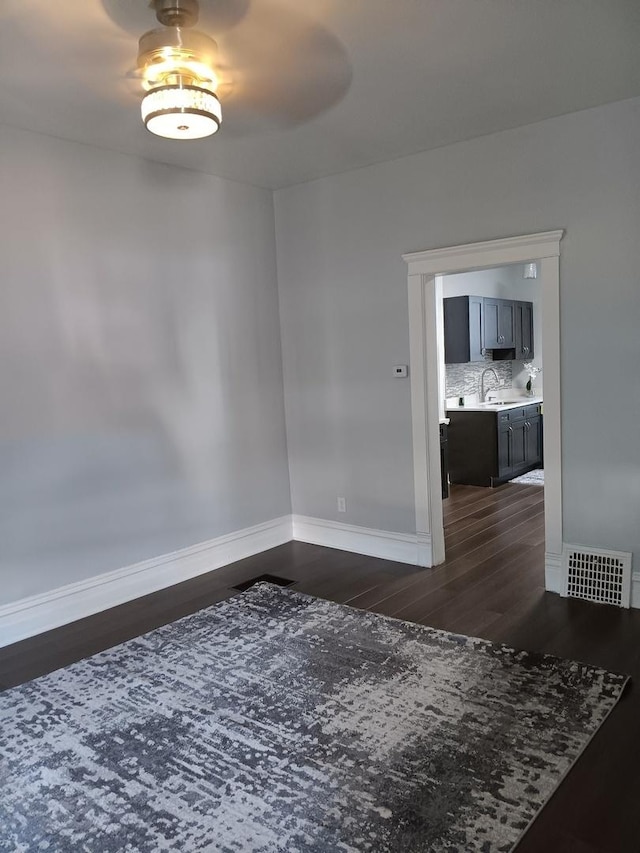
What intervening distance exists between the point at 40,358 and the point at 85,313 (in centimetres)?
39

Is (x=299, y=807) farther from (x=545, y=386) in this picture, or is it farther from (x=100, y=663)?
(x=545, y=386)

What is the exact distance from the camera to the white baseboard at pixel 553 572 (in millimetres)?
3949

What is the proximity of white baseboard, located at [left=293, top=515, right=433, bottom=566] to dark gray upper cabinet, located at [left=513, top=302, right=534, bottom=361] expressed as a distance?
4173 millimetres

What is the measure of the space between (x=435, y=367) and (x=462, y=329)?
288cm

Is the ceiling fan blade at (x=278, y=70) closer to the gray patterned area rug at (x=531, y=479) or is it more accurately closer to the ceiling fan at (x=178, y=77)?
the ceiling fan at (x=178, y=77)

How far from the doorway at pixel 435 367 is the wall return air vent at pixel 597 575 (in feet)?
0.28

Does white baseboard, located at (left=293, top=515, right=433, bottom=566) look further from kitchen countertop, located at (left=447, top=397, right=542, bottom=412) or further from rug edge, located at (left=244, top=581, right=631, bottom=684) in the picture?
kitchen countertop, located at (left=447, top=397, right=542, bottom=412)

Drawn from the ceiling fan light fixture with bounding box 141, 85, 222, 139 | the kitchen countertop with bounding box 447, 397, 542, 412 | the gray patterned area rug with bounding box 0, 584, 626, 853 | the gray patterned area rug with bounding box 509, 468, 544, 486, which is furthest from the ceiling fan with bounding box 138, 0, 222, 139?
the gray patterned area rug with bounding box 509, 468, 544, 486

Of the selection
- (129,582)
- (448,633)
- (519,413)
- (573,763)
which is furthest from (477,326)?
(573,763)

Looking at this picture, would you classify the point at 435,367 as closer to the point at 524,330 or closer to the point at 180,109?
the point at 180,109

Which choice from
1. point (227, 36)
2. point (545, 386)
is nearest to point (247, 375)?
point (545, 386)

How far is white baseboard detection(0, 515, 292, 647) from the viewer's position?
3615 mm

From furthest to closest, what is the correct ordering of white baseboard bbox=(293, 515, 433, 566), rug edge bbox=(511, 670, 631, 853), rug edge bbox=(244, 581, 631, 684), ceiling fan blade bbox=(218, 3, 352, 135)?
1. white baseboard bbox=(293, 515, 433, 566)
2. rug edge bbox=(244, 581, 631, 684)
3. ceiling fan blade bbox=(218, 3, 352, 135)
4. rug edge bbox=(511, 670, 631, 853)

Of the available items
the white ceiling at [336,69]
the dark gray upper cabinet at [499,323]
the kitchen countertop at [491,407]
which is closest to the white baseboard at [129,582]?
the white ceiling at [336,69]
